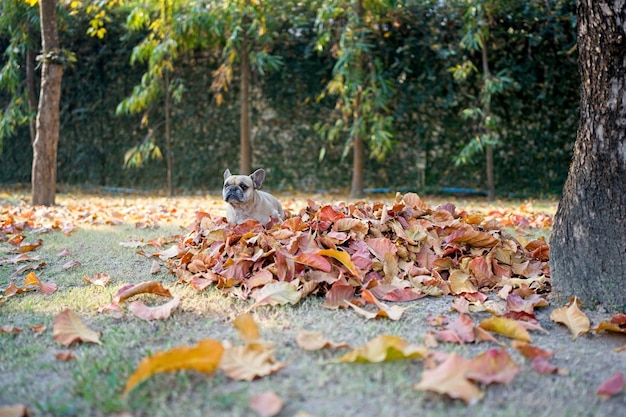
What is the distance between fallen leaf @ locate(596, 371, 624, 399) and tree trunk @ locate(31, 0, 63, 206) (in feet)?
21.8

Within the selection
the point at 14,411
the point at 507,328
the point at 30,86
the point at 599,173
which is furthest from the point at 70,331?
the point at 30,86

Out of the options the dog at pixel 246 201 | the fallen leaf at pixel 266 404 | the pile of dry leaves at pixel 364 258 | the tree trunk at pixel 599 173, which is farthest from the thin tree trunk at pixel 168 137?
the fallen leaf at pixel 266 404

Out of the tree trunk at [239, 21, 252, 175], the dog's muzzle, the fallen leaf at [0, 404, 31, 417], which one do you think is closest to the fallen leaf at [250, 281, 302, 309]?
the fallen leaf at [0, 404, 31, 417]

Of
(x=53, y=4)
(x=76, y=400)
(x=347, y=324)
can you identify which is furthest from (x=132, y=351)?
(x=53, y=4)

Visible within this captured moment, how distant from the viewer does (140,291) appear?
8.36 feet

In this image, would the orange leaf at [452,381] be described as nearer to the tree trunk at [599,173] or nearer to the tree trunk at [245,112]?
the tree trunk at [599,173]

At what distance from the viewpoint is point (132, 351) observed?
6.48ft

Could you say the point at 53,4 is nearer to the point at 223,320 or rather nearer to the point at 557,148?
the point at 223,320

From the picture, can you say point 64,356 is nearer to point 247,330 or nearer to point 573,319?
point 247,330

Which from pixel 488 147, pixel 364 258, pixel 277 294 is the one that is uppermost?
pixel 488 147

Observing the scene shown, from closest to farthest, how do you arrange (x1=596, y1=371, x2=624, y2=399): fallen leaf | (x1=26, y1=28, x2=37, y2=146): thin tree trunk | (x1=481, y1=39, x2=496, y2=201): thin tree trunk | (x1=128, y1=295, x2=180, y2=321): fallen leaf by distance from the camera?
(x1=596, y1=371, x2=624, y2=399): fallen leaf, (x1=128, y1=295, x2=180, y2=321): fallen leaf, (x1=481, y1=39, x2=496, y2=201): thin tree trunk, (x1=26, y1=28, x2=37, y2=146): thin tree trunk

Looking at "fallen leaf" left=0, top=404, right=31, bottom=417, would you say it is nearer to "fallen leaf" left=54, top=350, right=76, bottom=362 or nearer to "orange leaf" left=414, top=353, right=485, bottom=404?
"fallen leaf" left=54, top=350, right=76, bottom=362

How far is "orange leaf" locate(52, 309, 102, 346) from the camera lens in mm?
2070

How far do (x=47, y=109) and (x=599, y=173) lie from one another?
20.5 ft
